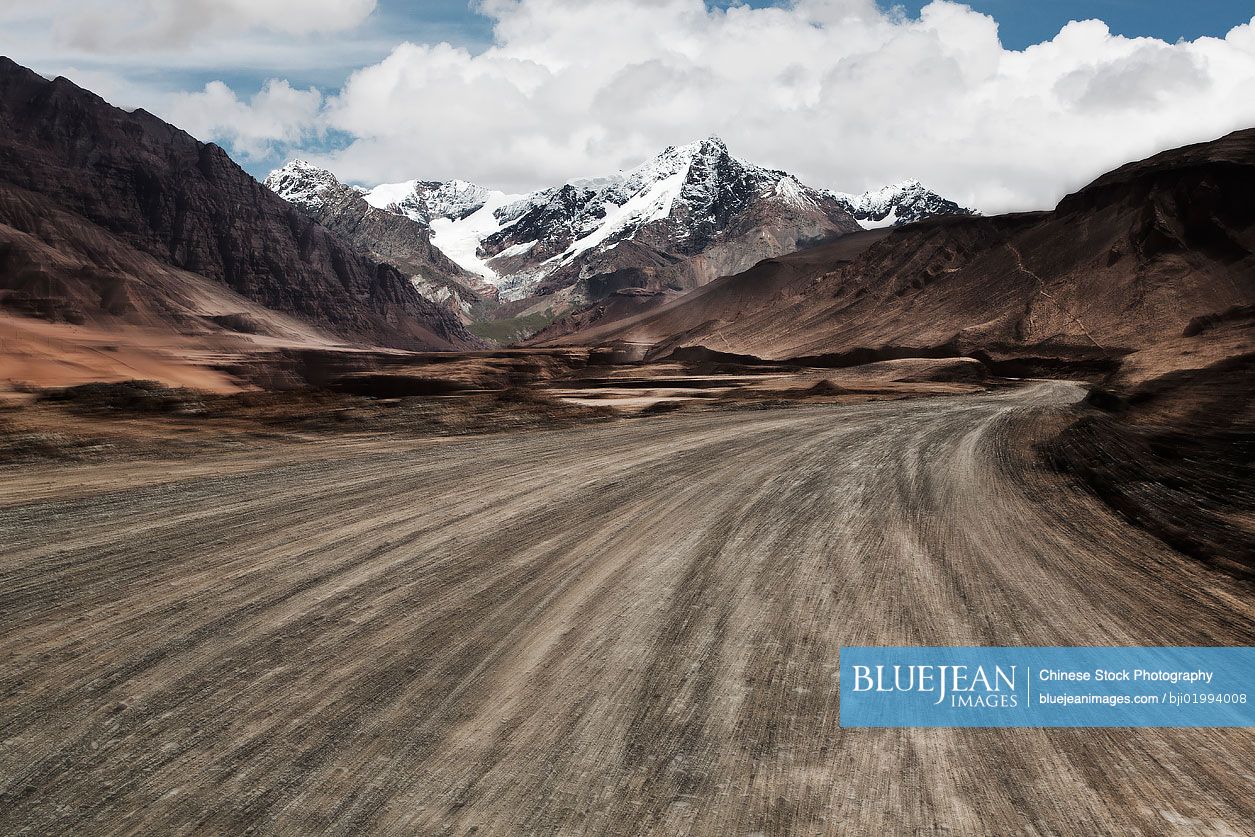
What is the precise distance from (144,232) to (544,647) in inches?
6819

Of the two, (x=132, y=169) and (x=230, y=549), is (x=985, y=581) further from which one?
(x=132, y=169)

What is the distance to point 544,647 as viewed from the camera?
625cm

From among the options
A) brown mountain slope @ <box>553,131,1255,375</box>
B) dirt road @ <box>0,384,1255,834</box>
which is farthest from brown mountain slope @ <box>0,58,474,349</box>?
dirt road @ <box>0,384,1255,834</box>

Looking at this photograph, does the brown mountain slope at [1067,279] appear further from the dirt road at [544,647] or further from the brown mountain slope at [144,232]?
the brown mountain slope at [144,232]

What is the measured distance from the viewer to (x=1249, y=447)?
11.8 metres

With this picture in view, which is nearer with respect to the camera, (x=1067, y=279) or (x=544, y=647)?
(x=544, y=647)

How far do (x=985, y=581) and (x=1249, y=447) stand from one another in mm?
7292

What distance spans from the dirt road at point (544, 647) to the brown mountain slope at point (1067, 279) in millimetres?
52876

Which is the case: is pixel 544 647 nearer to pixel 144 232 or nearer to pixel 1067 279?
pixel 1067 279

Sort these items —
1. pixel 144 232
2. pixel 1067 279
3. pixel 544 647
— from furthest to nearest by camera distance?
1. pixel 144 232
2. pixel 1067 279
3. pixel 544 647

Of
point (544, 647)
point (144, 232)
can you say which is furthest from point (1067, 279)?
point (144, 232)

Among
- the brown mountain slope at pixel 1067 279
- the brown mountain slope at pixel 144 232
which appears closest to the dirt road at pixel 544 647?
the brown mountain slope at pixel 1067 279

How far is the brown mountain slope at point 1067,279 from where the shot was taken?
6272 centimetres

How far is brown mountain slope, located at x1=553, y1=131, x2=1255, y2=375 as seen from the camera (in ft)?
206
